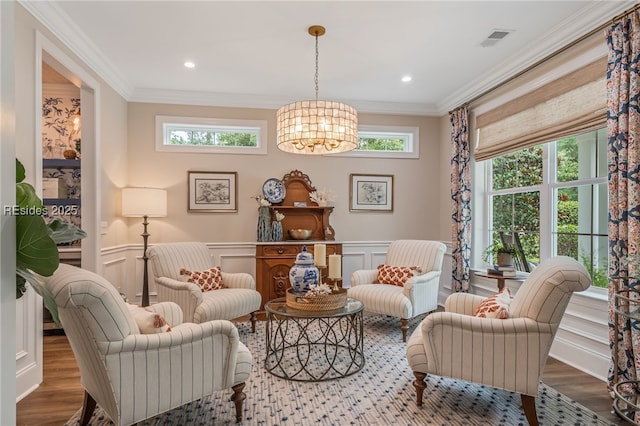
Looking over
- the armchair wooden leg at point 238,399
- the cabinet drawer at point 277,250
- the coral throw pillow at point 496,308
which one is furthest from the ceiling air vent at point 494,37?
the armchair wooden leg at point 238,399

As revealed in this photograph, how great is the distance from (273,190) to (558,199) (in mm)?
3206

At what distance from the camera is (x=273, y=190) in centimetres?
513

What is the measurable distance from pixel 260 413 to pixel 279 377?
53 cm

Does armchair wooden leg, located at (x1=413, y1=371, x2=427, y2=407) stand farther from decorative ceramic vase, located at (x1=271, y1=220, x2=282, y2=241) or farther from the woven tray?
decorative ceramic vase, located at (x1=271, y1=220, x2=282, y2=241)

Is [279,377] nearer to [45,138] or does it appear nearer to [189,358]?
[189,358]

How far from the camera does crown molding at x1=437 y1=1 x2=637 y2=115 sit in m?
2.83

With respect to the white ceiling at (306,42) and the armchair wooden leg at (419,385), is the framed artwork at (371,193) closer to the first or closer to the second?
the white ceiling at (306,42)

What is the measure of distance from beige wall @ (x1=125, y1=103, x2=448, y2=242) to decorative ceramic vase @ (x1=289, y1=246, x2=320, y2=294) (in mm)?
1969

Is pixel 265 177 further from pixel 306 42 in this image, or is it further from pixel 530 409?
pixel 530 409

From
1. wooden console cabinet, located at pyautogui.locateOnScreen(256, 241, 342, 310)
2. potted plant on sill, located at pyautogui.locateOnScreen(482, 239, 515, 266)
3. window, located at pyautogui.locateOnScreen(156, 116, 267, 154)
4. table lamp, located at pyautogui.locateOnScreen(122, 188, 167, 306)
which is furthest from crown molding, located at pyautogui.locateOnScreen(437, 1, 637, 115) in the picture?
table lamp, located at pyautogui.locateOnScreen(122, 188, 167, 306)

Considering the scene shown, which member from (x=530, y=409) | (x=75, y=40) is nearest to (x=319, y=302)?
(x=530, y=409)

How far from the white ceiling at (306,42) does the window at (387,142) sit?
666 mm

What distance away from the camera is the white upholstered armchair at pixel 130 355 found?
180cm

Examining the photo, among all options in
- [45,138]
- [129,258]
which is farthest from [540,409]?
[45,138]
